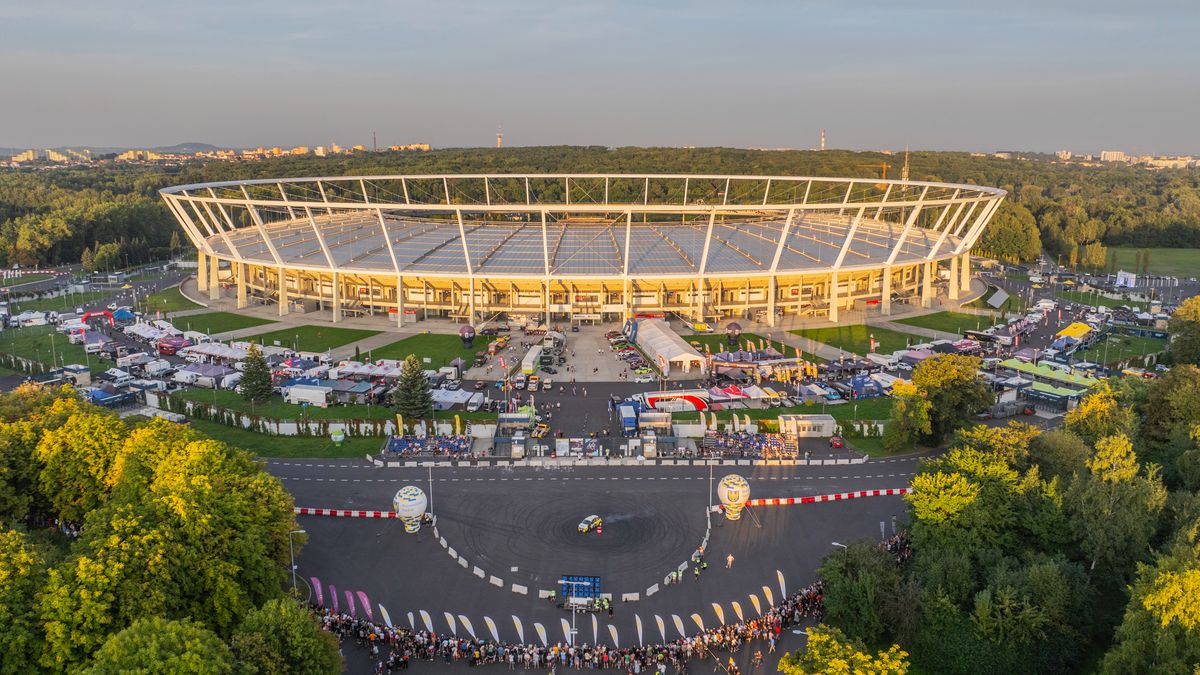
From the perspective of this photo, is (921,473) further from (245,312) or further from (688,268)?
(245,312)

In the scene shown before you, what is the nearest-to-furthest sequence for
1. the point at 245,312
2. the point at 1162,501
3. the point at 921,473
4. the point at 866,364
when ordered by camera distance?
the point at 1162,501 → the point at 921,473 → the point at 866,364 → the point at 245,312

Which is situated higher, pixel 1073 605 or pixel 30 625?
pixel 30 625

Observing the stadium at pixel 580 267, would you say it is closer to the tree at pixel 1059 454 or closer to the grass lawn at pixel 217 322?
the grass lawn at pixel 217 322

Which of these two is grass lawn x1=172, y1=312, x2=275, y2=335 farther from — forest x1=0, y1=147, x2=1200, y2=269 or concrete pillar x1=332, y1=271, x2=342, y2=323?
forest x1=0, y1=147, x2=1200, y2=269

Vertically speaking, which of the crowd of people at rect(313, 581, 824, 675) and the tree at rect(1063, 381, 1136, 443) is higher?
the tree at rect(1063, 381, 1136, 443)

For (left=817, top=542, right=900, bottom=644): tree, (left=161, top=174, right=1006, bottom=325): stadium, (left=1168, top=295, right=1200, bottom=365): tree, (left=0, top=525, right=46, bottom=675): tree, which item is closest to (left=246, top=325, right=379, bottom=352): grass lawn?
(left=161, top=174, right=1006, bottom=325): stadium

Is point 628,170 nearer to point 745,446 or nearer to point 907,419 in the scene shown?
point 745,446

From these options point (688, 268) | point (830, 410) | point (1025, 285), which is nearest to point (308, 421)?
point (830, 410)
